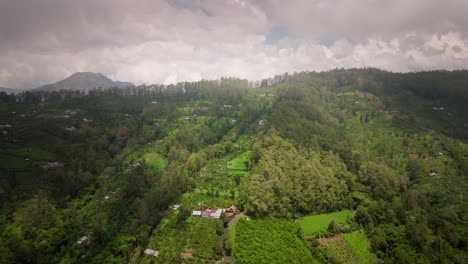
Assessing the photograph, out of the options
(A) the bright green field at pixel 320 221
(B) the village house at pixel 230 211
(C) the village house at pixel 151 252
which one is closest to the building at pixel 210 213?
(B) the village house at pixel 230 211

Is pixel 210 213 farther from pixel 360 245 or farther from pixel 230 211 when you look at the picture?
pixel 360 245

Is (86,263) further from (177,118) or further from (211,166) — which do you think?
(177,118)

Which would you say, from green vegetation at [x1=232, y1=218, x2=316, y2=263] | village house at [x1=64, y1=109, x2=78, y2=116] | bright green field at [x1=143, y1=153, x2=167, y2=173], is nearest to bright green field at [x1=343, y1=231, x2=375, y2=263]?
green vegetation at [x1=232, y1=218, x2=316, y2=263]

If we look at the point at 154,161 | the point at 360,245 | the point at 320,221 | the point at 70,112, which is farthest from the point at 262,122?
the point at 70,112

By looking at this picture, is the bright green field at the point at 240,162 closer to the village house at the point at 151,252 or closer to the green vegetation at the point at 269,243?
the green vegetation at the point at 269,243

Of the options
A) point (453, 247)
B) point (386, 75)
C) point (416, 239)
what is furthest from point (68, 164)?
point (386, 75)

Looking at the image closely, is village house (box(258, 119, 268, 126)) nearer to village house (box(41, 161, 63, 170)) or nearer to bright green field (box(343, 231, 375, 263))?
bright green field (box(343, 231, 375, 263))
